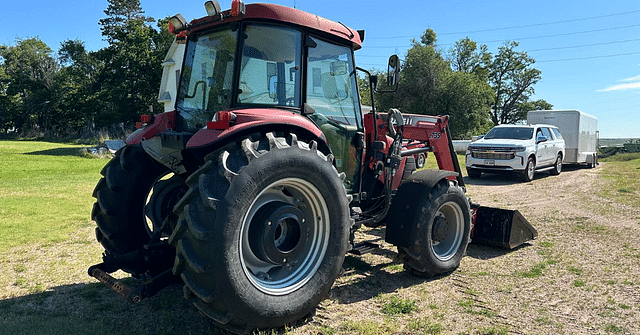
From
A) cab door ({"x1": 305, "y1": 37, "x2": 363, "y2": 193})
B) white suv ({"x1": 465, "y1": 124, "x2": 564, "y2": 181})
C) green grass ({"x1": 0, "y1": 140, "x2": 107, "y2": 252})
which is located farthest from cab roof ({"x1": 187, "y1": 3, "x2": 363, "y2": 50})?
white suv ({"x1": 465, "y1": 124, "x2": 564, "y2": 181})

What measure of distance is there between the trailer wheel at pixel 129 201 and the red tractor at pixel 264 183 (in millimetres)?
11

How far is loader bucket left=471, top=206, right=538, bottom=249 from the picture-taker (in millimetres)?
6031

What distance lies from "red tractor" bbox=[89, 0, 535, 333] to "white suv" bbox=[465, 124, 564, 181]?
1057 cm

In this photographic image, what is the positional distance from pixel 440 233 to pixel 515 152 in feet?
36.3

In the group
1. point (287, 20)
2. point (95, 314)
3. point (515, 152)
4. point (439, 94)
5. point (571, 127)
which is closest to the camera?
point (287, 20)

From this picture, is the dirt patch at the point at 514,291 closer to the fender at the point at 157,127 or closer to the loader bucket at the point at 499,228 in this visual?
the loader bucket at the point at 499,228

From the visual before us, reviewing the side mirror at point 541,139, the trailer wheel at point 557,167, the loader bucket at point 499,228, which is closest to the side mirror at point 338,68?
the loader bucket at point 499,228

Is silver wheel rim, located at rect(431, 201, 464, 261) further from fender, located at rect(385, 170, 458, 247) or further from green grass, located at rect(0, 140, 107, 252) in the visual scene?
green grass, located at rect(0, 140, 107, 252)

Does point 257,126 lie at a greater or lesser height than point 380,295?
greater

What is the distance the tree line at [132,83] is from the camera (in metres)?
37.2

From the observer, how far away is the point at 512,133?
1612 centimetres

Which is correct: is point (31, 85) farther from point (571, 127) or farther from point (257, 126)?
point (257, 126)

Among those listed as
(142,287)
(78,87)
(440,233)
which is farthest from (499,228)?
(78,87)

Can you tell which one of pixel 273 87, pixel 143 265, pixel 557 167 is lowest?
pixel 143 265
